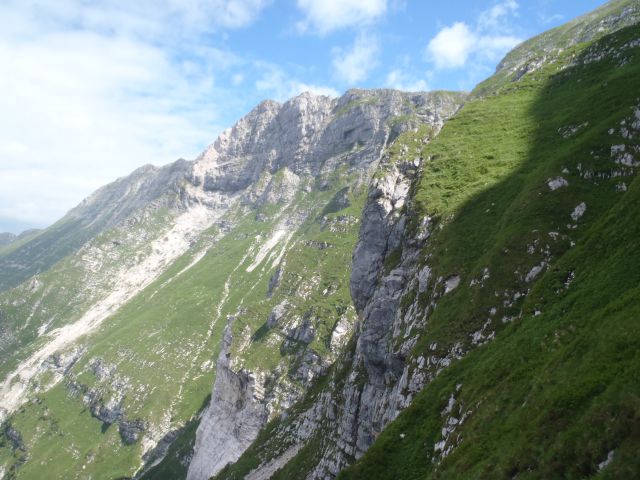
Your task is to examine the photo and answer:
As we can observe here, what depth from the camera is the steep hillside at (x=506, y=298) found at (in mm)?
20562

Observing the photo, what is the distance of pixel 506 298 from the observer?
136ft

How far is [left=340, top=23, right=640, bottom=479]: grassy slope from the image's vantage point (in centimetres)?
1898

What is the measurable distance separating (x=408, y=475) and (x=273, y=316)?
147 meters

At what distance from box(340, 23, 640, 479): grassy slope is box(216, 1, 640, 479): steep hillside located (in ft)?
0.42

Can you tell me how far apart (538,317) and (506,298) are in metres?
9.14

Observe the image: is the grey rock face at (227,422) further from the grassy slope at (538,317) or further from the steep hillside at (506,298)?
the grassy slope at (538,317)

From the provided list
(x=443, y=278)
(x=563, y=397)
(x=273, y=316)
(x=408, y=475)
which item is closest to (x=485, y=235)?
(x=443, y=278)

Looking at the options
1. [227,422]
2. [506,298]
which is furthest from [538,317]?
[227,422]

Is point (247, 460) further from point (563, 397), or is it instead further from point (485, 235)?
point (563, 397)

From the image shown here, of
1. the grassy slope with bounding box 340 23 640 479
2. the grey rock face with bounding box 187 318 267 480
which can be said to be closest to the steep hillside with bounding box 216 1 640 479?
the grassy slope with bounding box 340 23 640 479

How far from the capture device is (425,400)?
35562mm

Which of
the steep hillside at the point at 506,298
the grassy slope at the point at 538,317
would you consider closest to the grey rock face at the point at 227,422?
the steep hillside at the point at 506,298

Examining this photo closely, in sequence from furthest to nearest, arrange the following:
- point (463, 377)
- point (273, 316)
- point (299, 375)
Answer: point (273, 316)
point (299, 375)
point (463, 377)

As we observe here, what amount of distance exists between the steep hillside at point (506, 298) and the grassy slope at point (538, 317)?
13 centimetres
